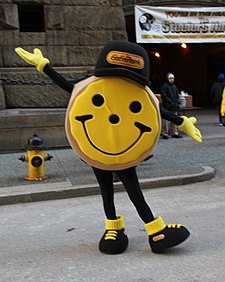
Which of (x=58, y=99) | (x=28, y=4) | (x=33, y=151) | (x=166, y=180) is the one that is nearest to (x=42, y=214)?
(x=33, y=151)

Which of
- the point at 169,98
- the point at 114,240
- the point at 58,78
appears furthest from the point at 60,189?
the point at 169,98

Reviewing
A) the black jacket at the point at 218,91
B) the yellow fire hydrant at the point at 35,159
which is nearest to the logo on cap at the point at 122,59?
the yellow fire hydrant at the point at 35,159

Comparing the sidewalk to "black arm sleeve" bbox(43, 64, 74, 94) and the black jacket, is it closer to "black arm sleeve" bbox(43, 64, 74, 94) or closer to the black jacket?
"black arm sleeve" bbox(43, 64, 74, 94)

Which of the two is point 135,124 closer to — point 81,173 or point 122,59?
point 122,59

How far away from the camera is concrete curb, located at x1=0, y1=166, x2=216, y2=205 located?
17.9 ft

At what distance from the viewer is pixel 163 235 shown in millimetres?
3344

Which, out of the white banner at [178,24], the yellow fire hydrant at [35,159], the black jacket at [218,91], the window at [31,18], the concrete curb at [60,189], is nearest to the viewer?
the concrete curb at [60,189]

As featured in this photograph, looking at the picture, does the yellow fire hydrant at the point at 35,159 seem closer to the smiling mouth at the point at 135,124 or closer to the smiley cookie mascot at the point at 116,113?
the smiley cookie mascot at the point at 116,113

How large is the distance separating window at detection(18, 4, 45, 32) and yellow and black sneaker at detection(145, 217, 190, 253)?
8.05 meters

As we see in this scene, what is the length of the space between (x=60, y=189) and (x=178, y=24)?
847 cm

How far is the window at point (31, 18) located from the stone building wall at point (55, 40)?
8cm

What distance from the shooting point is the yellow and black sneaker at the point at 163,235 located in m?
3.34

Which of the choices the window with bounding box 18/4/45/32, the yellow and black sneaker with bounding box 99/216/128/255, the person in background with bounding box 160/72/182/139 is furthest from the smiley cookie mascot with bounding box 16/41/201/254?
the window with bounding box 18/4/45/32

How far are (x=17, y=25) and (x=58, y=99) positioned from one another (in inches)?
87.4
